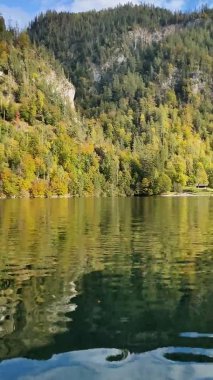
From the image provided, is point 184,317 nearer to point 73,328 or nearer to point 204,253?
point 73,328

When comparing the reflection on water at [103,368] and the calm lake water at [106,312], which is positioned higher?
the calm lake water at [106,312]

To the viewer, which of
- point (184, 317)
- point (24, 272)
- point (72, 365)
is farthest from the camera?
point (24, 272)

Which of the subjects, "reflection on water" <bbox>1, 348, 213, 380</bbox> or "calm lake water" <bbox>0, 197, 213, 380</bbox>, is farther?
"calm lake water" <bbox>0, 197, 213, 380</bbox>

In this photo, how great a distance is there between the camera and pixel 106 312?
74.0 feet

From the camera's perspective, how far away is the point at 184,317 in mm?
21766

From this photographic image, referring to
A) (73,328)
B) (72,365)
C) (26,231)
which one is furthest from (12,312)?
(26,231)

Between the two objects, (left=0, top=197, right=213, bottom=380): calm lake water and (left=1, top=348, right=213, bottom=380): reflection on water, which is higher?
(left=0, top=197, right=213, bottom=380): calm lake water

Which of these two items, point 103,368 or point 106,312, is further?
point 106,312

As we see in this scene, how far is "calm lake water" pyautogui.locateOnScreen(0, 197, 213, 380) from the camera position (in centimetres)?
1662

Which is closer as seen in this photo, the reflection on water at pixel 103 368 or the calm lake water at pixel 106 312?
the reflection on water at pixel 103 368

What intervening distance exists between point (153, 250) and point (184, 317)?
2025cm

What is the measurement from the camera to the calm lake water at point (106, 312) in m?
16.6

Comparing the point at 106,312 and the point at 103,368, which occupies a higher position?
the point at 106,312

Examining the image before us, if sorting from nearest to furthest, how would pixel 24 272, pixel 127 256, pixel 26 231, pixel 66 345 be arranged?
pixel 66 345, pixel 24 272, pixel 127 256, pixel 26 231
